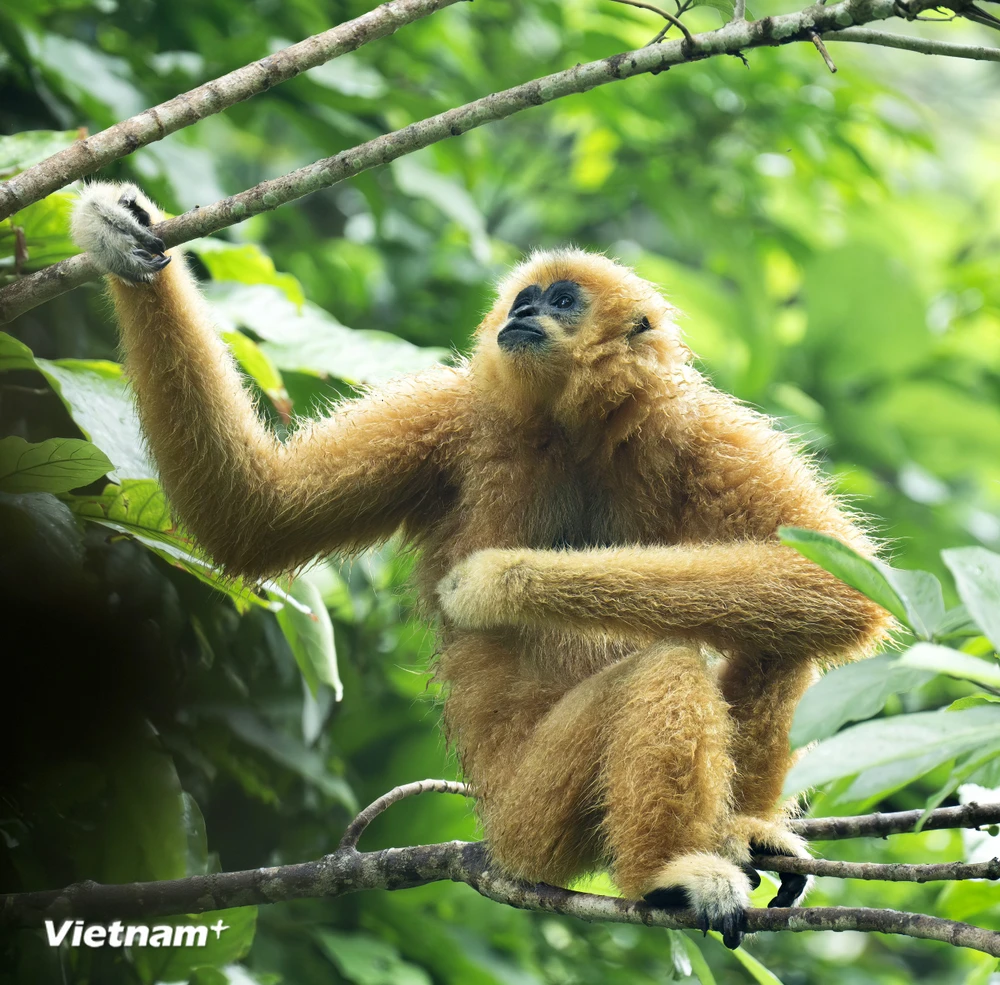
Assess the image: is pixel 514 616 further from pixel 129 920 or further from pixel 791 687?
pixel 129 920

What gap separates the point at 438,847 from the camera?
364 cm

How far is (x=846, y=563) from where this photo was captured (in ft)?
6.57

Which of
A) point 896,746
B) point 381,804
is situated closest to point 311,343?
point 381,804

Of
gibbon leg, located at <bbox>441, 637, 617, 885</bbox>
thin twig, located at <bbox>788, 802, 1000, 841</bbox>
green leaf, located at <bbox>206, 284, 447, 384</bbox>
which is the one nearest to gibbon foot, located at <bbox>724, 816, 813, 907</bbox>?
thin twig, located at <bbox>788, 802, 1000, 841</bbox>

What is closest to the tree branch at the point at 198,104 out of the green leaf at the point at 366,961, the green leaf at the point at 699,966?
the green leaf at the point at 699,966

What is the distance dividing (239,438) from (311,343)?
2.23ft

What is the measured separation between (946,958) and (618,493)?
6.24m

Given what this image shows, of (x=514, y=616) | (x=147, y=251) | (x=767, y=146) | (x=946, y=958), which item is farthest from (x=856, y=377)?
(x=147, y=251)

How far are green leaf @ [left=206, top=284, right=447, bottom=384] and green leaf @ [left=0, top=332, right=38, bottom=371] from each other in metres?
0.87

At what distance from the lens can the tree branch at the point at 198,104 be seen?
288 centimetres

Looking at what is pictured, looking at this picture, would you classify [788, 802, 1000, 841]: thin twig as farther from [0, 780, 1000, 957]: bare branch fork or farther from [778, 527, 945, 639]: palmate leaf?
[778, 527, 945, 639]: palmate leaf

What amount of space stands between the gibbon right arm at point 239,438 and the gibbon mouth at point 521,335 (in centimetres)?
27

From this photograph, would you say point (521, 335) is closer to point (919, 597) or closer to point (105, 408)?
point (105, 408)

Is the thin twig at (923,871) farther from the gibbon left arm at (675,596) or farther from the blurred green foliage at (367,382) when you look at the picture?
the gibbon left arm at (675,596)
